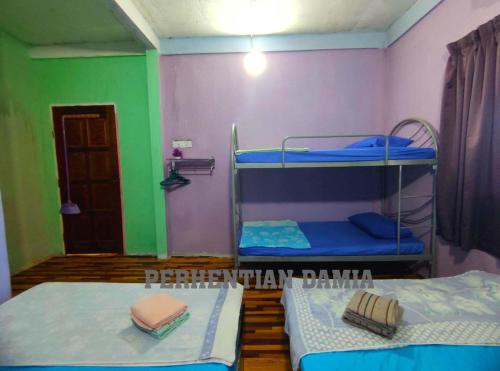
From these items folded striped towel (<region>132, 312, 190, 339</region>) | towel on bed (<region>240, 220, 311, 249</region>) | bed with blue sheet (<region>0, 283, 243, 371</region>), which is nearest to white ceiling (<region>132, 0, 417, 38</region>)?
towel on bed (<region>240, 220, 311, 249</region>)

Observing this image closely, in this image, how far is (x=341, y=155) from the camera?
2617 mm

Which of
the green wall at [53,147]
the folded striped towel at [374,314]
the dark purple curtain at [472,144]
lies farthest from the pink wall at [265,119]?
the folded striped towel at [374,314]

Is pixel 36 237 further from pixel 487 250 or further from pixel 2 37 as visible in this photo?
pixel 487 250

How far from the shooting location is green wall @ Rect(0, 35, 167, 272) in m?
3.38

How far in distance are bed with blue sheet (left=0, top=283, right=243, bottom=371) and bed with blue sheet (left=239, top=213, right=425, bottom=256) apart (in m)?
0.97

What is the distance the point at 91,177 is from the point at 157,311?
118 inches

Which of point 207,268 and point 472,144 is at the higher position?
point 472,144

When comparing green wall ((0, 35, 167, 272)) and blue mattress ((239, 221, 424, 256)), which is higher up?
green wall ((0, 35, 167, 272))

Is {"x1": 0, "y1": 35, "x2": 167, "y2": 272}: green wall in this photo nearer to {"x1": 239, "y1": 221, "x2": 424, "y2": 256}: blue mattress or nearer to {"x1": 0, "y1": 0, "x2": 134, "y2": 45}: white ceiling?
{"x1": 0, "y1": 0, "x2": 134, "y2": 45}: white ceiling

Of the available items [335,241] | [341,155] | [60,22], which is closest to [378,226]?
[335,241]

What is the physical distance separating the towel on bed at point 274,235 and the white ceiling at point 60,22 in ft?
9.02

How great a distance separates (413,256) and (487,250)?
0.63m

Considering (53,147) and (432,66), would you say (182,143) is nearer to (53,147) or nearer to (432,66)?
(53,147)

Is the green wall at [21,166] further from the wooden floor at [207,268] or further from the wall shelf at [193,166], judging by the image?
the wall shelf at [193,166]
